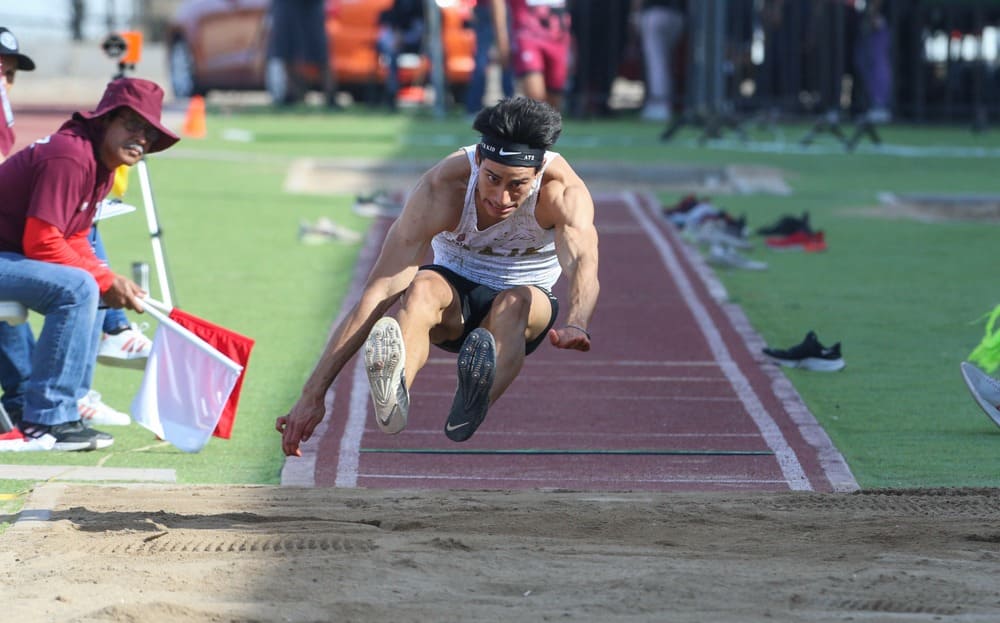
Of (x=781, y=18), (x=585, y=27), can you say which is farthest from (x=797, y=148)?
(x=585, y=27)

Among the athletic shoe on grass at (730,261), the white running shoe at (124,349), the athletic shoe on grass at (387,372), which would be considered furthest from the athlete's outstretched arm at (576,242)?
the athletic shoe on grass at (730,261)

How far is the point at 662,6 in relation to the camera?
73.5 ft

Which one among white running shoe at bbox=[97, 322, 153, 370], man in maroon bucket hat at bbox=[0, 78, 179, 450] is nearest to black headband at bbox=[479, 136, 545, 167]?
man in maroon bucket hat at bbox=[0, 78, 179, 450]

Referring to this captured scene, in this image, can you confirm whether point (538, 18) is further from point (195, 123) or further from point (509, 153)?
point (509, 153)

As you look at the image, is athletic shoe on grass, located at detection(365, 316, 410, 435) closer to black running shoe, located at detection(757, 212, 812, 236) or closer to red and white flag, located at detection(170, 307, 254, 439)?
red and white flag, located at detection(170, 307, 254, 439)

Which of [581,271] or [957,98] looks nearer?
[581,271]

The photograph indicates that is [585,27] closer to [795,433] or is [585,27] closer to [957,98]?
[957,98]

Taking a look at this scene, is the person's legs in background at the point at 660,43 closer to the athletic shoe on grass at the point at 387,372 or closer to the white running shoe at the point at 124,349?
the white running shoe at the point at 124,349

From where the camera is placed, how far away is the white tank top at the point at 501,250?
275 inches

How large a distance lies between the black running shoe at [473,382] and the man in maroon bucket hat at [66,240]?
2.08 m

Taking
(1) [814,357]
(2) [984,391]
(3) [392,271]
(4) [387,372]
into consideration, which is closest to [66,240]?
(3) [392,271]

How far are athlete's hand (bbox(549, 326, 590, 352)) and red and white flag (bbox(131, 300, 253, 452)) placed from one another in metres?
2.12

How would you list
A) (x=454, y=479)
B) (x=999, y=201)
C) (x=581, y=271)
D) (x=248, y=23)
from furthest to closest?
(x=248, y=23) → (x=999, y=201) → (x=454, y=479) → (x=581, y=271)

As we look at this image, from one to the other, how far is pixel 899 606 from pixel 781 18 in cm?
1715
